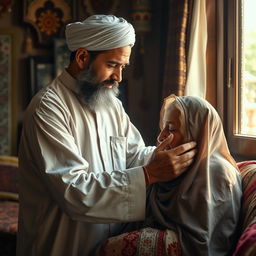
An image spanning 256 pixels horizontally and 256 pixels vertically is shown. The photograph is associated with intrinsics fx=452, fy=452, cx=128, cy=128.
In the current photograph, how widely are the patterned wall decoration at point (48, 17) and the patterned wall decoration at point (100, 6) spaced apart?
165mm

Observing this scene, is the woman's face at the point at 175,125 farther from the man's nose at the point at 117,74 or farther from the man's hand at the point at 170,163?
the man's nose at the point at 117,74

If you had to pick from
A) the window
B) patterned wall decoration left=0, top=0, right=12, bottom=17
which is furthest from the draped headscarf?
patterned wall decoration left=0, top=0, right=12, bottom=17

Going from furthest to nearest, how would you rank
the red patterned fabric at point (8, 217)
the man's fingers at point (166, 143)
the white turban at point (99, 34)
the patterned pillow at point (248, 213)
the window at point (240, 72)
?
the red patterned fabric at point (8, 217)
the window at point (240, 72)
the white turban at point (99, 34)
the man's fingers at point (166, 143)
the patterned pillow at point (248, 213)

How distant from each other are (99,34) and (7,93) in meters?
2.11

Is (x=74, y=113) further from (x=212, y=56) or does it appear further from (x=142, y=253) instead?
(x=212, y=56)

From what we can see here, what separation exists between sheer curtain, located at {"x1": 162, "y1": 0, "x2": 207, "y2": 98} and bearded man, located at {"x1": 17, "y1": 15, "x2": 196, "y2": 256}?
90 centimetres

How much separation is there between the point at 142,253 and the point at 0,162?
236 cm

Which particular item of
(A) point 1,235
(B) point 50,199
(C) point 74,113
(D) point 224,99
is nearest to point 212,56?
(D) point 224,99

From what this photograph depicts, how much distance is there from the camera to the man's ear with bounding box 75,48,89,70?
205cm

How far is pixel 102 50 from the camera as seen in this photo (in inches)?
80.1

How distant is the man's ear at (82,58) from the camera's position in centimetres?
205

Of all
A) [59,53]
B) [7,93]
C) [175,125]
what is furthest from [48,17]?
[175,125]

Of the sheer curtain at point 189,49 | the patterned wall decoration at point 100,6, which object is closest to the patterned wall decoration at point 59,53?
the patterned wall decoration at point 100,6

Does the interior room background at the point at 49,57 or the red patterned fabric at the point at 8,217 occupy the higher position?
the interior room background at the point at 49,57
